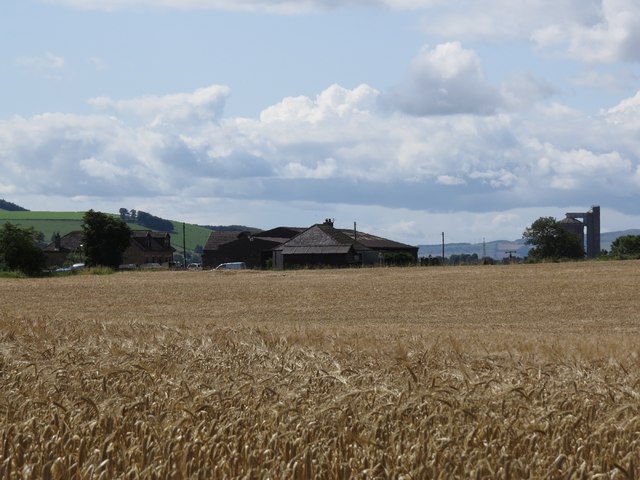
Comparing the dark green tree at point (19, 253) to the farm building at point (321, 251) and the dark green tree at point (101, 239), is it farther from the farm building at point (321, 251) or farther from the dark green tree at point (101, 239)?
the farm building at point (321, 251)

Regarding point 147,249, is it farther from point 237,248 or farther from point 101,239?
point 101,239

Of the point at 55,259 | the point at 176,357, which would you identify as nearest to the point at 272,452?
the point at 176,357

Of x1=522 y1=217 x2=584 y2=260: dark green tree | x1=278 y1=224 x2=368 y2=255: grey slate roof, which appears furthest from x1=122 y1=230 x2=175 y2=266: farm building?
x1=522 y1=217 x2=584 y2=260: dark green tree

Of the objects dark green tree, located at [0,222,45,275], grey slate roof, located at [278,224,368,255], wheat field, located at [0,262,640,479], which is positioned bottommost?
wheat field, located at [0,262,640,479]

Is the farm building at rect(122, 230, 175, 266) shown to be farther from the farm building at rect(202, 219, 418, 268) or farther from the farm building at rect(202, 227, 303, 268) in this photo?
the farm building at rect(202, 219, 418, 268)

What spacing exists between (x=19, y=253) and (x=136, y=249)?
73.0 meters

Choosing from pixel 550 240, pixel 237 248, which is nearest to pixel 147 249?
pixel 237 248

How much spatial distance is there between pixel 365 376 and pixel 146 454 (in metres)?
3.82

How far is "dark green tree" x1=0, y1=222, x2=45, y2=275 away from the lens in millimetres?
82250

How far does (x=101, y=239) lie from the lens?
111625 millimetres

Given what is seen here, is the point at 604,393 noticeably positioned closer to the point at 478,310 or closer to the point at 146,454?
the point at 146,454

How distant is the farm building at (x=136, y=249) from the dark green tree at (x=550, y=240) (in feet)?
175

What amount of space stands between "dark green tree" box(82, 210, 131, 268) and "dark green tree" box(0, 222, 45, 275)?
27.6 meters

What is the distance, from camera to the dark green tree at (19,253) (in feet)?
270
